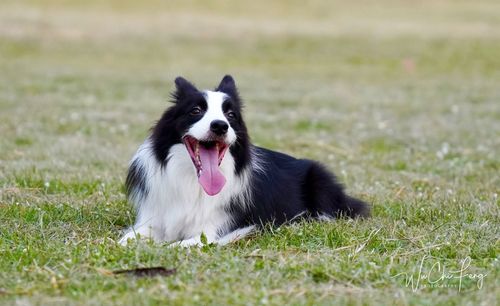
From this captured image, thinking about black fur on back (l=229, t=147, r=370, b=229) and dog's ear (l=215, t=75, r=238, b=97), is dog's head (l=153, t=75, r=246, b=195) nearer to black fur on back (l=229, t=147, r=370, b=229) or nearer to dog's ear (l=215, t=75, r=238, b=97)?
dog's ear (l=215, t=75, r=238, b=97)

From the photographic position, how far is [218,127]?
5.79m

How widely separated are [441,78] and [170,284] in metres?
18.7

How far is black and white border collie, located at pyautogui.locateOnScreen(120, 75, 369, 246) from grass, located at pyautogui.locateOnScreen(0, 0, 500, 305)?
278 millimetres

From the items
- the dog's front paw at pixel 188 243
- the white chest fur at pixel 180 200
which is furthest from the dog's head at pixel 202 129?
the dog's front paw at pixel 188 243

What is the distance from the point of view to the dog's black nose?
5.79 m

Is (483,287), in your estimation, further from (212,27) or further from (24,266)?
(212,27)

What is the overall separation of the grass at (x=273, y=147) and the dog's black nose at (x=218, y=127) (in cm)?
83

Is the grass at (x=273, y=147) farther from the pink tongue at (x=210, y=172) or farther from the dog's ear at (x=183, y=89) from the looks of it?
the dog's ear at (x=183, y=89)

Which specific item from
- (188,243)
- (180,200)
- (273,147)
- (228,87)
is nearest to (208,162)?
(180,200)

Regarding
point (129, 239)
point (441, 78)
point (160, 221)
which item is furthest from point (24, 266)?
point (441, 78)

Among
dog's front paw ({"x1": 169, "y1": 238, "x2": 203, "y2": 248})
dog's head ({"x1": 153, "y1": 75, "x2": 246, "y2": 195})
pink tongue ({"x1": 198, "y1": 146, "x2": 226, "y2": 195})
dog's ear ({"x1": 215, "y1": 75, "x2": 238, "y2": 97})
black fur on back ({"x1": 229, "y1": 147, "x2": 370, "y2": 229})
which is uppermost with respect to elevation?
dog's ear ({"x1": 215, "y1": 75, "x2": 238, "y2": 97})

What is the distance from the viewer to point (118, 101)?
16.8m

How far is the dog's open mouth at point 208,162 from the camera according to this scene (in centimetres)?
607

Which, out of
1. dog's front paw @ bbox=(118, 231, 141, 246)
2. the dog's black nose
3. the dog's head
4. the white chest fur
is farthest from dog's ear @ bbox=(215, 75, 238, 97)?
dog's front paw @ bbox=(118, 231, 141, 246)
